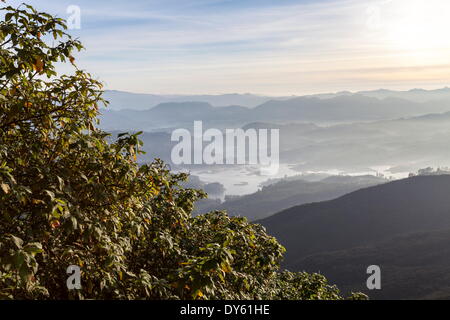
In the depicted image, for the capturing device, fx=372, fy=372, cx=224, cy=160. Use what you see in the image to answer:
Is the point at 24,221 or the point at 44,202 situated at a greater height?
the point at 44,202

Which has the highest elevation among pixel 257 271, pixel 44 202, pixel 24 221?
pixel 44 202

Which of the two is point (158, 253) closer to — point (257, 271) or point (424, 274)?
point (257, 271)

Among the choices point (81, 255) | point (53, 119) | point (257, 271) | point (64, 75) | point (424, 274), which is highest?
A: point (64, 75)

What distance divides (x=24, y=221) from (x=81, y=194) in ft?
4.20

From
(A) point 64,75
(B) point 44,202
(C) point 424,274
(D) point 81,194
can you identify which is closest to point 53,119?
(A) point 64,75

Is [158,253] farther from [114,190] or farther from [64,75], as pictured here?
[64,75]

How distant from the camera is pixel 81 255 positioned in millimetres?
8227
